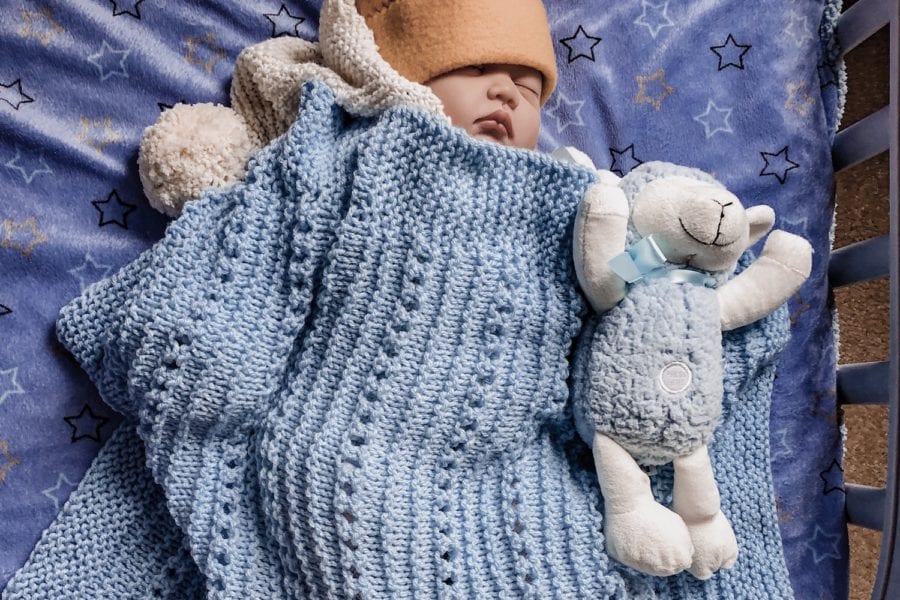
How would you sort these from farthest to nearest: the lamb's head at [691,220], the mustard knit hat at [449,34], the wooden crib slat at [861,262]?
the wooden crib slat at [861,262]
the mustard knit hat at [449,34]
the lamb's head at [691,220]

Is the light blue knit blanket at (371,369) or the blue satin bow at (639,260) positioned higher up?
the blue satin bow at (639,260)

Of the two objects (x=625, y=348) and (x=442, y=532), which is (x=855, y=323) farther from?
(x=442, y=532)

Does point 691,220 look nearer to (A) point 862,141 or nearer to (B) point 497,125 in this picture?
(B) point 497,125

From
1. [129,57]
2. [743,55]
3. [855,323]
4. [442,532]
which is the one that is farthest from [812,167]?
[129,57]

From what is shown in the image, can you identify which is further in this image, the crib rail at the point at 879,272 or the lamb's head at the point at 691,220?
the crib rail at the point at 879,272

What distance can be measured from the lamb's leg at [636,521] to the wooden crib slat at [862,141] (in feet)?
1.85

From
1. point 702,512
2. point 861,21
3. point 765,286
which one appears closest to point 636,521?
point 702,512

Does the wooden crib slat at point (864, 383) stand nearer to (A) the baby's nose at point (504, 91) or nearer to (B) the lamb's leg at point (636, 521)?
(B) the lamb's leg at point (636, 521)

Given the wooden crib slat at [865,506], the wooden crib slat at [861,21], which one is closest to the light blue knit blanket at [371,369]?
the wooden crib slat at [865,506]

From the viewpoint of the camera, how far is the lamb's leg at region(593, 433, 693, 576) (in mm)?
863

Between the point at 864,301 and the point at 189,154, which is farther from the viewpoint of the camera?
the point at 864,301

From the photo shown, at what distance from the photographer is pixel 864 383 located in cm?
110

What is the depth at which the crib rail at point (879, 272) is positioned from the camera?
0.97 m

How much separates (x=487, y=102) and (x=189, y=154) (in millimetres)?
367
